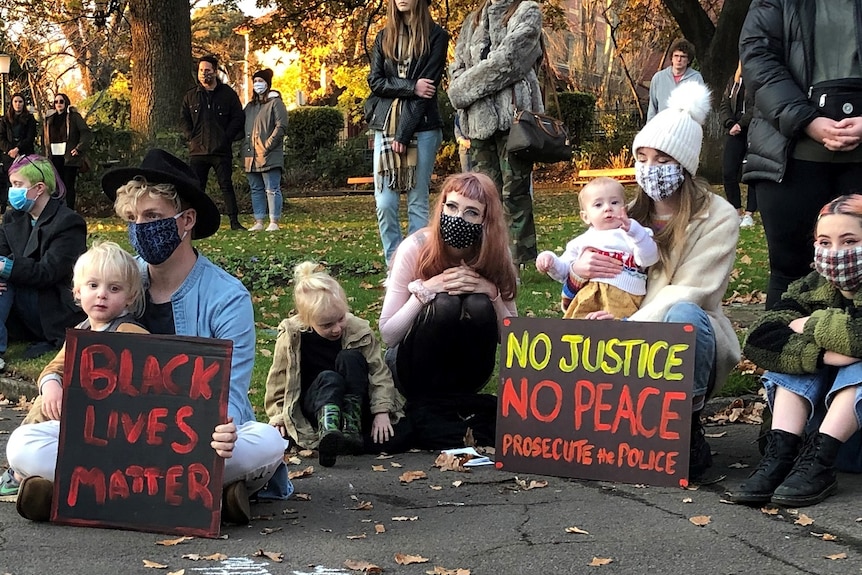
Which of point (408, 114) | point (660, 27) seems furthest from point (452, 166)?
point (408, 114)

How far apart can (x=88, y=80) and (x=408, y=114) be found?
39.1 metres

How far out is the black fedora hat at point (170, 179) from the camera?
4320 millimetres

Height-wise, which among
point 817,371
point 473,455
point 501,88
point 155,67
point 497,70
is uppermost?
point 155,67

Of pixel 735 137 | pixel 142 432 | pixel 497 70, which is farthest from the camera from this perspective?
pixel 735 137

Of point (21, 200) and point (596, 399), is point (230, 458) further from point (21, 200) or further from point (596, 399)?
point (21, 200)

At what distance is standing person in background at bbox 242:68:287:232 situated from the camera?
14977 millimetres

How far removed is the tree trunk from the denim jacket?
51.9 feet

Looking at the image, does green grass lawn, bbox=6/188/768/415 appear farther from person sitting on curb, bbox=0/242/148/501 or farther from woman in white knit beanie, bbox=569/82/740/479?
person sitting on curb, bbox=0/242/148/501

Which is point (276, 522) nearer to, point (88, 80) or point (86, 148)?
point (86, 148)

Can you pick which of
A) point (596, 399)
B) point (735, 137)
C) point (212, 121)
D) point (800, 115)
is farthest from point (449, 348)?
point (212, 121)

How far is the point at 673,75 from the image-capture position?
44.5 ft

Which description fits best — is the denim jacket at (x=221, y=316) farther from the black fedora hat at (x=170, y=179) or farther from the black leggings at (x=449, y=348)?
the black leggings at (x=449, y=348)

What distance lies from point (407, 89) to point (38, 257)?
2.78 meters

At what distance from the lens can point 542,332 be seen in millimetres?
4812
